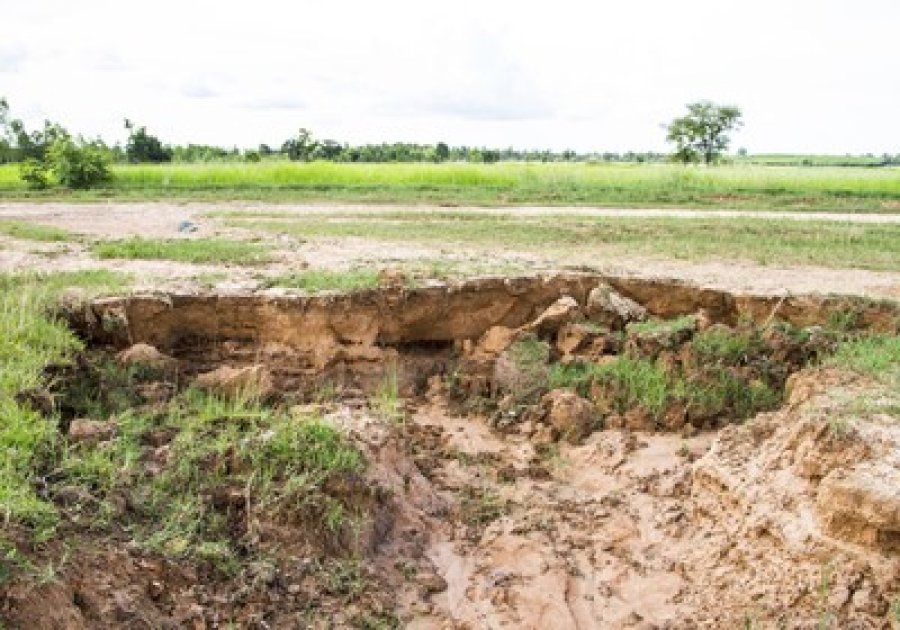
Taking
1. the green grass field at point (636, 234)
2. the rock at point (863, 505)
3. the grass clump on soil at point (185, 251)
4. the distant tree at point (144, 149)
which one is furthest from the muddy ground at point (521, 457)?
the distant tree at point (144, 149)

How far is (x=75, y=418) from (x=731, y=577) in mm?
3397

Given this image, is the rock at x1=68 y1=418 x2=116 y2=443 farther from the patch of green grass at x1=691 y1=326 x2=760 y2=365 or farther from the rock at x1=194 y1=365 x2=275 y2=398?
the patch of green grass at x1=691 y1=326 x2=760 y2=365

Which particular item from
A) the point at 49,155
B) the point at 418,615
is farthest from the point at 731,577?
the point at 49,155

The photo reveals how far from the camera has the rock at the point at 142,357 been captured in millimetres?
5371

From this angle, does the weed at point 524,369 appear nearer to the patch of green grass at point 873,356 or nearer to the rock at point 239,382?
the rock at point 239,382

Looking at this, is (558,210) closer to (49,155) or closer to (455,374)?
(455,374)

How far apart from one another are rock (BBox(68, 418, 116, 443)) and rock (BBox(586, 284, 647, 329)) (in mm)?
3346

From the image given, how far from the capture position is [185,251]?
7.39 metres

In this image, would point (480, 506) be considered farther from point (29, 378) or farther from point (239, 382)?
point (29, 378)

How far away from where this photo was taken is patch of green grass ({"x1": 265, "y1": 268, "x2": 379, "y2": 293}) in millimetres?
6074

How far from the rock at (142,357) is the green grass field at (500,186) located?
9.65 metres

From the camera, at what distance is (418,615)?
384 centimetres

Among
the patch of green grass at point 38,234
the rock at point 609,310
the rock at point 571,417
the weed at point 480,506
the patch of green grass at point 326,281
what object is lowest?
the weed at point 480,506

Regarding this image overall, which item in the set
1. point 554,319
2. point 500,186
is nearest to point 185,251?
point 554,319
